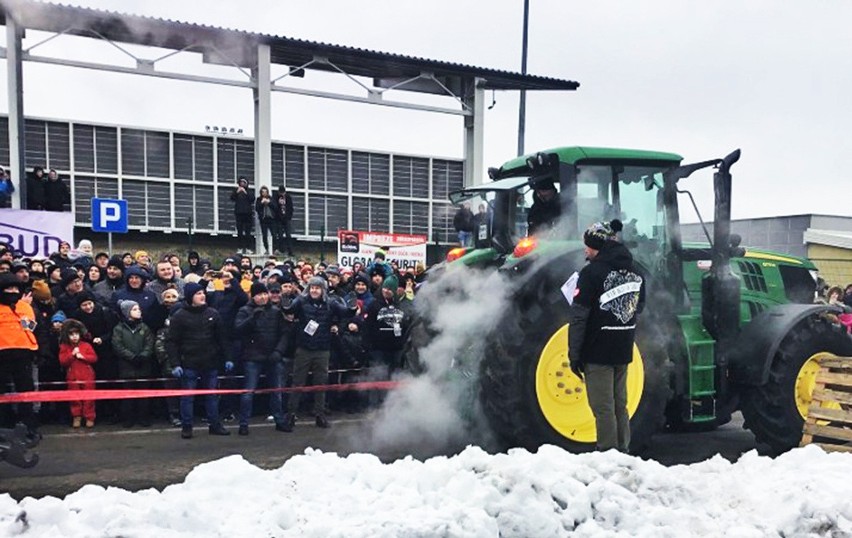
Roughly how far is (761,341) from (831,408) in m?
0.77

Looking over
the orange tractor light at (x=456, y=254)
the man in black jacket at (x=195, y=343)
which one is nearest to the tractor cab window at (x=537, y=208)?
the orange tractor light at (x=456, y=254)

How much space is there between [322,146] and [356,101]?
7.23ft

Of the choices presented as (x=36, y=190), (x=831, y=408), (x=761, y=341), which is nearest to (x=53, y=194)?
(x=36, y=190)

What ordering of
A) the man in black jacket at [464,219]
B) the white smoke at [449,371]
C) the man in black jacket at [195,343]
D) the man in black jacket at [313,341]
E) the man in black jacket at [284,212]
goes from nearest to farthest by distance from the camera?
the white smoke at [449,371] < the man in black jacket at [464,219] < the man in black jacket at [195,343] < the man in black jacket at [313,341] < the man in black jacket at [284,212]

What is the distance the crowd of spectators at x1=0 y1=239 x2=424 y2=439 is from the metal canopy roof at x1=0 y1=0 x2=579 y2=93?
141 inches

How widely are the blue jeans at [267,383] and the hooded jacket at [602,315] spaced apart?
4013mm

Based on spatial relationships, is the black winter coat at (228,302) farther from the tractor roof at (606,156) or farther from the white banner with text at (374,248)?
the white banner with text at (374,248)

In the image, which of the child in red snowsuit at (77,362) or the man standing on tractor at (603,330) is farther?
the child in red snowsuit at (77,362)

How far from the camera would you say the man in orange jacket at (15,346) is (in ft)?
21.2

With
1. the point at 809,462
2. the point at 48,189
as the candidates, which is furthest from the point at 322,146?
the point at 809,462

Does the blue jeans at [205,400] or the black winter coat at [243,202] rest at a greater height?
the black winter coat at [243,202]

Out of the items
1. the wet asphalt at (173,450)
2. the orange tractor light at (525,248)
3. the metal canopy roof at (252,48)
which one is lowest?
the wet asphalt at (173,450)

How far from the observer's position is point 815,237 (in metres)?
20.8

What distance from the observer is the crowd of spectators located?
26.1 feet
